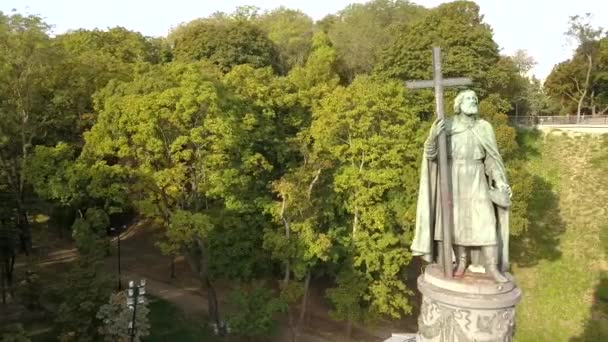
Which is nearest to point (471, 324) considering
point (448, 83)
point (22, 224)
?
point (448, 83)

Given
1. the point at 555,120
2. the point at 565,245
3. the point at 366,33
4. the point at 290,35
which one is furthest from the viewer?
the point at 290,35

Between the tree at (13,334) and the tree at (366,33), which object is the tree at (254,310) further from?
the tree at (366,33)

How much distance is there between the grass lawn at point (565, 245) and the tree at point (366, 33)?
14193 mm

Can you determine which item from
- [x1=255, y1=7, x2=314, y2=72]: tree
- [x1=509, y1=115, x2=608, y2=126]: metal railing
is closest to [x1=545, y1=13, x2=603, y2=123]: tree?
[x1=509, y1=115, x2=608, y2=126]: metal railing

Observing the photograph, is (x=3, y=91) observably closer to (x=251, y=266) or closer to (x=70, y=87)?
(x=70, y=87)

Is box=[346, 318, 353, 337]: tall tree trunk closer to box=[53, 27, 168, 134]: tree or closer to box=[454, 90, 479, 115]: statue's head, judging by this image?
box=[53, 27, 168, 134]: tree

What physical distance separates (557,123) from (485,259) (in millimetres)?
37662

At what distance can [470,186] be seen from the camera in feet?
25.9

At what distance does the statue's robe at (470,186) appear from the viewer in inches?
309

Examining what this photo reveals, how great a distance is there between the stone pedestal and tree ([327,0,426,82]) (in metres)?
32.7

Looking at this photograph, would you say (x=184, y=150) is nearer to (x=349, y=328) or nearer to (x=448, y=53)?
(x=349, y=328)

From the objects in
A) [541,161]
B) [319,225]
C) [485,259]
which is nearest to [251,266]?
[319,225]

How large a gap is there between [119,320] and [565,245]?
22330 mm

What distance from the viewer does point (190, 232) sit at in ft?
62.2
